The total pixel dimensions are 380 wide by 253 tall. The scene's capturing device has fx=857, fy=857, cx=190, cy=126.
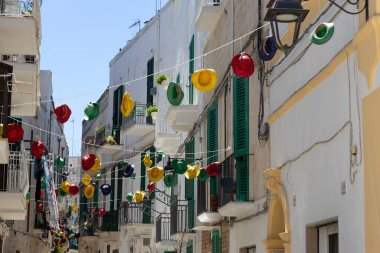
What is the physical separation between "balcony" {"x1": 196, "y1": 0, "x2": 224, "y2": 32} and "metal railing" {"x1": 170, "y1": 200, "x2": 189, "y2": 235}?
16.4 feet

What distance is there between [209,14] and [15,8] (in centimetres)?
392

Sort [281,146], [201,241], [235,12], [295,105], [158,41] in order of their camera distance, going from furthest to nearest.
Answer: [158,41] → [201,241] → [235,12] → [281,146] → [295,105]

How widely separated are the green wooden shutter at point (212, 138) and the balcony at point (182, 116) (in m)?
2.15

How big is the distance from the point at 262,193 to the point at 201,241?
740cm

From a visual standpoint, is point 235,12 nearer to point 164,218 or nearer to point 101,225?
point 164,218

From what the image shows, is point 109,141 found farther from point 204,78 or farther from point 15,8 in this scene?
point 204,78

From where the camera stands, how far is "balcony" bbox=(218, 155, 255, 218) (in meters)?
13.9

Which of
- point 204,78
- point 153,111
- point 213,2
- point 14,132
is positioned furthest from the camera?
point 153,111

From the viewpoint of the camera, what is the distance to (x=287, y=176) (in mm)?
11273

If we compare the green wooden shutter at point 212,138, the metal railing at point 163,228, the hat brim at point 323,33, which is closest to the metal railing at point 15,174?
the green wooden shutter at point 212,138

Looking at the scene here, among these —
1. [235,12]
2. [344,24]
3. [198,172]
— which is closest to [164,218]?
[198,172]

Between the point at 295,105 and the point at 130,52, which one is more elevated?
the point at 130,52

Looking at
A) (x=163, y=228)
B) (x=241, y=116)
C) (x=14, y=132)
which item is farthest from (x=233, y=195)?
(x=163, y=228)

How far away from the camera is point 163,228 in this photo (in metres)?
26.4
